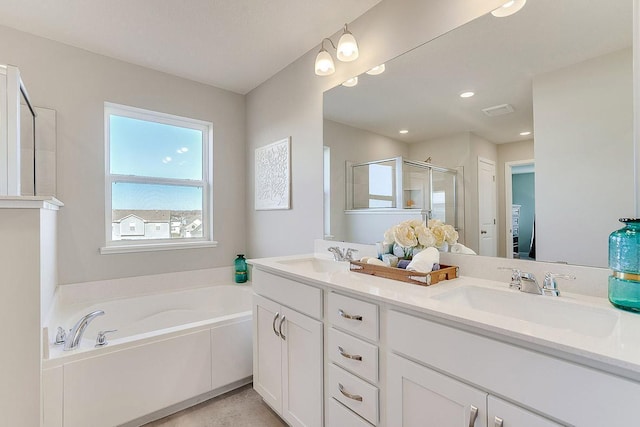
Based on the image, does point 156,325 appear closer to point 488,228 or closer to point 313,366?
point 313,366

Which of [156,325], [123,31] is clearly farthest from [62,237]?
[123,31]

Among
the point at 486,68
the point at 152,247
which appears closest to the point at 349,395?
the point at 486,68

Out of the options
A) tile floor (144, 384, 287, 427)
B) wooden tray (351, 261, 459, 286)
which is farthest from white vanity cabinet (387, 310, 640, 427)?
tile floor (144, 384, 287, 427)

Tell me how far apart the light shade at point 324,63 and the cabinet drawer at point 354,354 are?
1569 millimetres

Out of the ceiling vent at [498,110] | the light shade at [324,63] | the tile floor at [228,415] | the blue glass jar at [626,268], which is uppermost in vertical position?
the light shade at [324,63]

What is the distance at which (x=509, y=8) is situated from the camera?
1223 millimetres

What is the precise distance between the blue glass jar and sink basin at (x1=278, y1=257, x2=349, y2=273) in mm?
1194

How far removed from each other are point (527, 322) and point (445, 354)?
9.4 inches

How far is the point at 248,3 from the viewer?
69.6 inches

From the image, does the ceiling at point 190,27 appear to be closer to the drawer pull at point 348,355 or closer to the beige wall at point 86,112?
the beige wall at point 86,112

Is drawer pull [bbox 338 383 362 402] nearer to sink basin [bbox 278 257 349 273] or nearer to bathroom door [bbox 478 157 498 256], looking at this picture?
sink basin [bbox 278 257 349 273]

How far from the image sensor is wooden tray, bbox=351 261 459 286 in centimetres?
121

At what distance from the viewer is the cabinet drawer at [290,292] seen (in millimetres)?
1357

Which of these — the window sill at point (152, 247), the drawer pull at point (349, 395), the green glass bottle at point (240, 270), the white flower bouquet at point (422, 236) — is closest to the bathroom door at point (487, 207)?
the white flower bouquet at point (422, 236)
